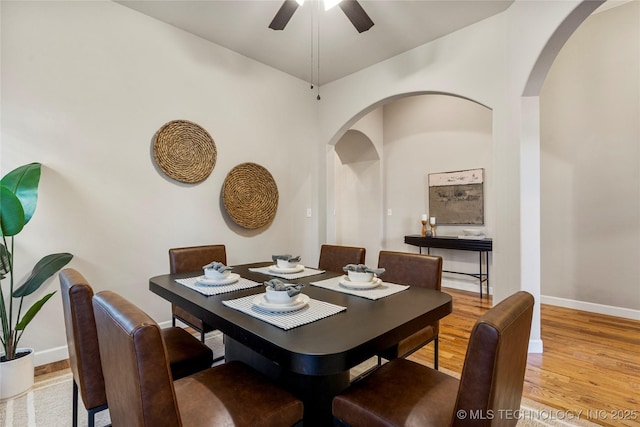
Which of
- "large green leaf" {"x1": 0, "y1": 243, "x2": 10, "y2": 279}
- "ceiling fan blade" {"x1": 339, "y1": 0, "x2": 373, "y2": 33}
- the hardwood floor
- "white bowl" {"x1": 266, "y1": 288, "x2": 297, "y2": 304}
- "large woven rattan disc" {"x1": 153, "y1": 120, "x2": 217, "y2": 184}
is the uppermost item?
"ceiling fan blade" {"x1": 339, "y1": 0, "x2": 373, "y2": 33}

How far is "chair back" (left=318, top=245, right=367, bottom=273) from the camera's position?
2.34 meters

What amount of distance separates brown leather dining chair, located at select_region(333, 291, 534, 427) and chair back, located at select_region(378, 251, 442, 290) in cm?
67

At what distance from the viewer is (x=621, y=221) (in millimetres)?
3184

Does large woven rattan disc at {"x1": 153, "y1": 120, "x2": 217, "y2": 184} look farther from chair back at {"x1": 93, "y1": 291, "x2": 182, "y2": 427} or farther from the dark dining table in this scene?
chair back at {"x1": 93, "y1": 291, "x2": 182, "y2": 427}

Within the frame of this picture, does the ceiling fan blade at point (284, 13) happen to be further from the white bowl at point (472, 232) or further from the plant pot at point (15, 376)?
the white bowl at point (472, 232)

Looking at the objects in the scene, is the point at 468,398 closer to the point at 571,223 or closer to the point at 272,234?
the point at 272,234

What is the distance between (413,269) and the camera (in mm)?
1979

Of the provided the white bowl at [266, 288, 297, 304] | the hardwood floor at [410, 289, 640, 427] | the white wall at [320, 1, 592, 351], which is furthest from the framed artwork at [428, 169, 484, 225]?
the white bowl at [266, 288, 297, 304]

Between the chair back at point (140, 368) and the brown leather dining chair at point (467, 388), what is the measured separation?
0.64 m

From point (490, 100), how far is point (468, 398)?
265 cm

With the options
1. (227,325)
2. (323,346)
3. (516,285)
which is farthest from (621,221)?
(227,325)

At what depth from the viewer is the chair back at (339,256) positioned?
7.67 feet

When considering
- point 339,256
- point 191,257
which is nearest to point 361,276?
point 339,256

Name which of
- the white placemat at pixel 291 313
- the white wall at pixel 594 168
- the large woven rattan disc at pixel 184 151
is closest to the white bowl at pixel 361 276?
the white placemat at pixel 291 313
